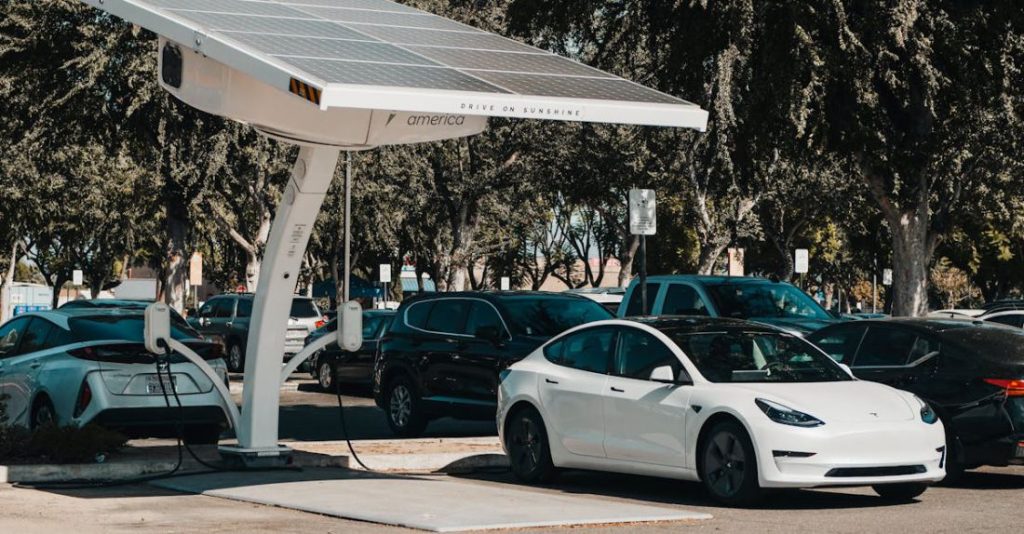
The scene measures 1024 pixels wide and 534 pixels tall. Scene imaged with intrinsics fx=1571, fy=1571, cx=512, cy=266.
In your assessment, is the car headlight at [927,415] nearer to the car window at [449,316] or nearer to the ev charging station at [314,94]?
the ev charging station at [314,94]

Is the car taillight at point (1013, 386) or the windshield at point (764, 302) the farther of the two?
the windshield at point (764, 302)

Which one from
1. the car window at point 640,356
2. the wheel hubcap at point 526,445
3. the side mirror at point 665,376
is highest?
the car window at point 640,356

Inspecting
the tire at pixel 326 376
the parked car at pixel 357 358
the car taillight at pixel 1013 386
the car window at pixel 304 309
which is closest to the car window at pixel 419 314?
the parked car at pixel 357 358

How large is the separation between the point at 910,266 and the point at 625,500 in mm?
11308

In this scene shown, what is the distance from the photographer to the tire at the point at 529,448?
14.0 metres

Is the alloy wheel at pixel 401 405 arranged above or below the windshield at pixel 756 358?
below

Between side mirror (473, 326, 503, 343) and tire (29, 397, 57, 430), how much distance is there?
204 inches

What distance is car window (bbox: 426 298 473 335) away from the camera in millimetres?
19250

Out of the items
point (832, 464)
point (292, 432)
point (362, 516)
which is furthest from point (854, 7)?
point (362, 516)

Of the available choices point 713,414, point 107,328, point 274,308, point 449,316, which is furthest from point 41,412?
point 713,414

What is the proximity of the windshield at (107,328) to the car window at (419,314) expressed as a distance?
4.49 m

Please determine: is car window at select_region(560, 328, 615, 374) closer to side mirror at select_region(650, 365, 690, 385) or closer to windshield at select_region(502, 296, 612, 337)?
side mirror at select_region(650, 365, 690, 385)

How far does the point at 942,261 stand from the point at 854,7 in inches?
2364

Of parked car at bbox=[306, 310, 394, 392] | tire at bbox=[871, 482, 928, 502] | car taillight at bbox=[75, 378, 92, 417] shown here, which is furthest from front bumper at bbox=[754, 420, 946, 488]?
parked car at bbox=[306, 310, 394, 392]
